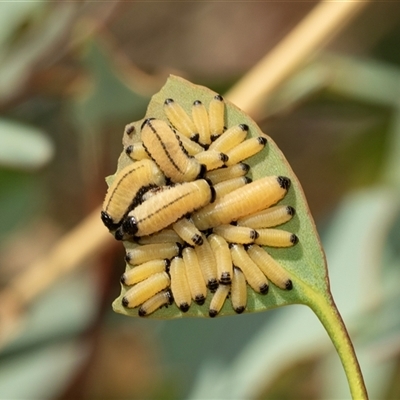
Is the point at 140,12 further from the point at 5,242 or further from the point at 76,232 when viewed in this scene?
the point at 76,232

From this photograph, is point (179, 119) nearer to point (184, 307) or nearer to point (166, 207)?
point (166, 207)

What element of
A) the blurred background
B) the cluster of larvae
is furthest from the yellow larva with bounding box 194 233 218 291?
the blurred background

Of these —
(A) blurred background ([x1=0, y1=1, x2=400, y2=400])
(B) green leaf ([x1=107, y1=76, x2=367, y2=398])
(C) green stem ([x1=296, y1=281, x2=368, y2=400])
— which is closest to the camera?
(C) green stem ([x1=296, y1=281, x2=368, y2=400])

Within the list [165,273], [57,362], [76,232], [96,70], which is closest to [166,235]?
[165,273]

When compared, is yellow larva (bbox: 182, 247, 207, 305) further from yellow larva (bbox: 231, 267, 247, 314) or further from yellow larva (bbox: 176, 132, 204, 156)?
yellow larva (bbox: 176, 132, 204, 156)

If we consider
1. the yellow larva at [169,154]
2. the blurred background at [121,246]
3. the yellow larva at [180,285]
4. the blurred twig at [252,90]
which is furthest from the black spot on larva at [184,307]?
the blurred twig at [252,90]

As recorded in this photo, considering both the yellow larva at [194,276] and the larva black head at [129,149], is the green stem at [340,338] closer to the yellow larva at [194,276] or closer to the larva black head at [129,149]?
the yellow larva at [194,276]

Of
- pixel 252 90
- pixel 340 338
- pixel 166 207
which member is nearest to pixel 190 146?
pixel 166 207

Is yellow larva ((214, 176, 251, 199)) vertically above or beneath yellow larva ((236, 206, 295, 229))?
above
